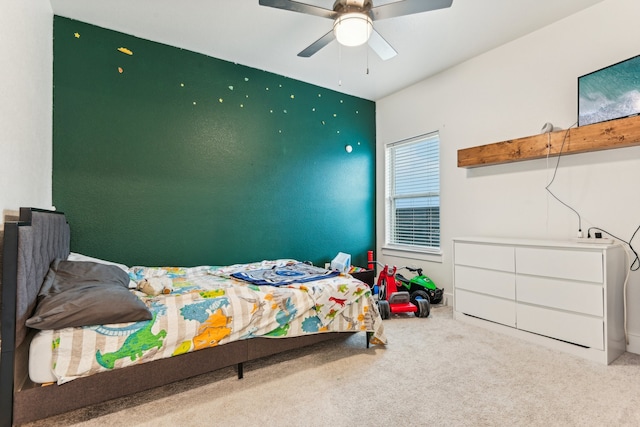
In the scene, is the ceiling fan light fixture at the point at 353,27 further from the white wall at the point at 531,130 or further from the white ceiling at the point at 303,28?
the white wall at the point at 531,130

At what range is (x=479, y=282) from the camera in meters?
3.14

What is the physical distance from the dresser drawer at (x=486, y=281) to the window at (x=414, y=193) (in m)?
0.88

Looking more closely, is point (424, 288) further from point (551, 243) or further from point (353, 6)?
point (353, 6)

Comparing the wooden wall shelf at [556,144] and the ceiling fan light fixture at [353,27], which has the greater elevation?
the ceiling fan light fixture at [353,27]

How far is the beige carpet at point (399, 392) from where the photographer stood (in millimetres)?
1705

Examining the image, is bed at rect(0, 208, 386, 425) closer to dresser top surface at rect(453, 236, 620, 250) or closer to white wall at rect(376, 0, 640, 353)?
dresser top surface at rect(453, 236, 620, 250)

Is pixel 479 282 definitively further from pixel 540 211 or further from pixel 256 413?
pixel 256 413

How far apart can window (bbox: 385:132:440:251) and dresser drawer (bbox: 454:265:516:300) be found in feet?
2.88

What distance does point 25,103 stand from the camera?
2.04 meters

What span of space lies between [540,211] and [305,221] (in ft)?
8.41

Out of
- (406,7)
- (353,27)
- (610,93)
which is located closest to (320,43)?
(353,27)

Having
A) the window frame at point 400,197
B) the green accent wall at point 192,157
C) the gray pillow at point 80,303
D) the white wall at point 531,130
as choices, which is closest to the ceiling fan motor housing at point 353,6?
the green accent wall at point 192,157

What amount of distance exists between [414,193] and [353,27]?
8.63 feet

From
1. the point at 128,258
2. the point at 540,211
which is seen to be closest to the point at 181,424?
the point at 128,258
